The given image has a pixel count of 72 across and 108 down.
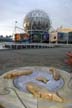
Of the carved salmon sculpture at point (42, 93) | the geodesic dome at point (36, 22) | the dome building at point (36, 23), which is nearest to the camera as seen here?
the carved salmon sculpture at point (42, 93)

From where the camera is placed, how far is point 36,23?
1745 inches

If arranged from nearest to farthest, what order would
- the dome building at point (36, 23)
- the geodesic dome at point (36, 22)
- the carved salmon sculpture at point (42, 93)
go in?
the carved salmon sculpture at point (42, 93), the dome building at point (36, 23), the geodesic dome at point (36, 22)

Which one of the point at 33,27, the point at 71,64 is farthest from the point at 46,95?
the point at 33,27

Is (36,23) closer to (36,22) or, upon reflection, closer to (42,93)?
(36,22)

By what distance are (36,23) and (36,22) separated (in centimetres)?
17

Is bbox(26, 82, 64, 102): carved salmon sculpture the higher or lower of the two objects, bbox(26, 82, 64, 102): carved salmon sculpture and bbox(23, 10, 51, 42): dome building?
the higher

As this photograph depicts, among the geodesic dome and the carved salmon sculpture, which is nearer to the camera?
the carved salmon sculpture

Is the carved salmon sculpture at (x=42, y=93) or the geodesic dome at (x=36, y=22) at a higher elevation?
the carved salmon sculpture at (x=42, y=93)

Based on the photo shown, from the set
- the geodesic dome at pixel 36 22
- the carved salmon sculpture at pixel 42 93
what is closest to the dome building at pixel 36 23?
the geodesic dome at pixel 36 22

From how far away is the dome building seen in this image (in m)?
44.1

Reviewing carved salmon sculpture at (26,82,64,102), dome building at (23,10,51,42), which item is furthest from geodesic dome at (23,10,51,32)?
carved salmon sculpture at (26,82,64,102)

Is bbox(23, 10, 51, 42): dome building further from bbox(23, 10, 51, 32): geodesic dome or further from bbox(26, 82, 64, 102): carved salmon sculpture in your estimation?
bbox(26, 82, 64, 102): carved salmon sculpture

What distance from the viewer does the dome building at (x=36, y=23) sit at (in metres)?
44.1

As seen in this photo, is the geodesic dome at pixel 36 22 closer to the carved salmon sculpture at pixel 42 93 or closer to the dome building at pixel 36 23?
the dome building at pixel 36 23
